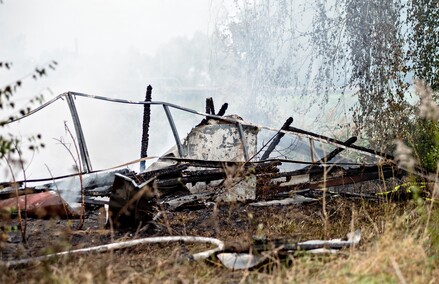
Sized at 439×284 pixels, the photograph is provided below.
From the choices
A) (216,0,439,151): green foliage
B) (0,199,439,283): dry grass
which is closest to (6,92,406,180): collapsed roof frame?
(0,199,439,283): dry grass

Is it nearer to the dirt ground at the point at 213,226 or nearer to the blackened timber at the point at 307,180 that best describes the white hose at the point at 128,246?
the dirt ground at the point at 213,226

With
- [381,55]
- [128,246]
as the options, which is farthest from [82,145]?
[381,55]

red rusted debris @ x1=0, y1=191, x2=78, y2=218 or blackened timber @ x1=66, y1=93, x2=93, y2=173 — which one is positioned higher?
blackened timber @ x1=66, y1=93, x2=93, y2=173

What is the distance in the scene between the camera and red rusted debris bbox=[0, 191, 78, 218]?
21.9 feet

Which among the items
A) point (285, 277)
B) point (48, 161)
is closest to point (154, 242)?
point (285, 277)

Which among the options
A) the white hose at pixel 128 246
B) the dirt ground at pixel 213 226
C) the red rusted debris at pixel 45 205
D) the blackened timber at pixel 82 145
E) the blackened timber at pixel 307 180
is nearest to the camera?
the white hose at pixel 128 246

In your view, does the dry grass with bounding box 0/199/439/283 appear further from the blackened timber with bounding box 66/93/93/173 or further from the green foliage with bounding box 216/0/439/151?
the green foliage with bounding box 216/0/439/151

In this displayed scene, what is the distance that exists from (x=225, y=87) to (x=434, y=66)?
29.2ft

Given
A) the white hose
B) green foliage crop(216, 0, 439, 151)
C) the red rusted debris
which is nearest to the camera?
the white hose

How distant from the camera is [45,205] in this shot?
6.75 meters

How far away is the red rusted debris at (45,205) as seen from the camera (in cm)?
669

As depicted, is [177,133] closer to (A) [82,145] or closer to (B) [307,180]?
(A) [82,145]

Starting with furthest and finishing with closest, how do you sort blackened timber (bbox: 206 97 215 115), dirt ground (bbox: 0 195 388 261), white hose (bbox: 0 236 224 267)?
1. blackened timber (bbox: 206 97 215 115)
2. dirt ground (bbox: 0 195 388 261)
3. white hose (bbox: 0 236 224 267)

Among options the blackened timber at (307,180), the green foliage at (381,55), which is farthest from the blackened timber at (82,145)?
the green foliage at (381,55)
